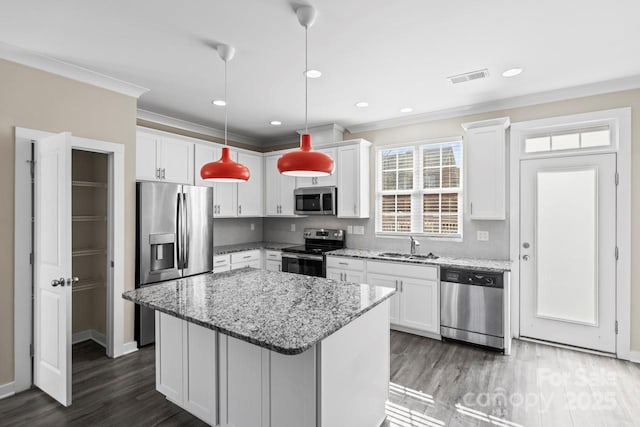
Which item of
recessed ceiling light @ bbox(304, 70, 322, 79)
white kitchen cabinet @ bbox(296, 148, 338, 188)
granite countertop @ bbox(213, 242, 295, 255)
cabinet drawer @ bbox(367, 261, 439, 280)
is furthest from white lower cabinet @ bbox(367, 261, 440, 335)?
recessed ceiling light @ bbox(304, 70, 322, 79)

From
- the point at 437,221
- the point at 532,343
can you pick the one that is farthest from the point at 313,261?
the point at 532,343

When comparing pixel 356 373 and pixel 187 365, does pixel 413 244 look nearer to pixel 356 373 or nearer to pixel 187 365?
pixel 356 373

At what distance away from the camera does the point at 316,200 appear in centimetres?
483

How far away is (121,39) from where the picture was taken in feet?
7.89

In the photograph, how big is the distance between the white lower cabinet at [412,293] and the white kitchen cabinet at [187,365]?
2428 mm

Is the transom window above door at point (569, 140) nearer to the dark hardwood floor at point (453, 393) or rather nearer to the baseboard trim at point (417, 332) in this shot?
the dark hardwood floor at point (453, 393)

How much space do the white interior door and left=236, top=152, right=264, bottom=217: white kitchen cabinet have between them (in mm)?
2585

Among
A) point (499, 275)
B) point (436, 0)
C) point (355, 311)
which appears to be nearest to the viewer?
point (355, 311)

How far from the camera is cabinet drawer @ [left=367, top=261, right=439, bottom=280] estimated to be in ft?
12.1

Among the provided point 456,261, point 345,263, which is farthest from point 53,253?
point 456,261

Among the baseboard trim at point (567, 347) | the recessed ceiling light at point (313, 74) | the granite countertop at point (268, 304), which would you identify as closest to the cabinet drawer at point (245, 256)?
the granite countertop at point (268, 304)

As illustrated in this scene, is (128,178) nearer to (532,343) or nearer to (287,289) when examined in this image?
(287,289)

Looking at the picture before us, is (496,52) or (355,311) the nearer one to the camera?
(355,311)

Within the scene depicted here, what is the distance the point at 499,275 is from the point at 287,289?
2.28 meters
